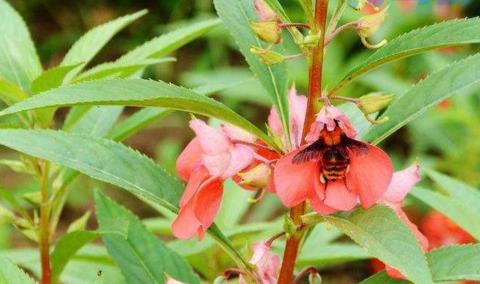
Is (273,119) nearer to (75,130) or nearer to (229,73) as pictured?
(75,130)

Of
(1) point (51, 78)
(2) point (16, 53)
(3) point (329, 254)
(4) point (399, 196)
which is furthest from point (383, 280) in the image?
(2) point (16, 53)

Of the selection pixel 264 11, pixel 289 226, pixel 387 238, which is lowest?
pixel 387 238

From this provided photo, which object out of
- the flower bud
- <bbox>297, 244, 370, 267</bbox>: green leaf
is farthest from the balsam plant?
<bbox>297, 244, 370, 267</bbox>: green leaf

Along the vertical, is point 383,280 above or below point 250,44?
below

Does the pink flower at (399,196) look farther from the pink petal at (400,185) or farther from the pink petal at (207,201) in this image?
the pink petal at (207,201)

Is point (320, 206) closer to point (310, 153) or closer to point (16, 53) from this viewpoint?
point (310, 153)
